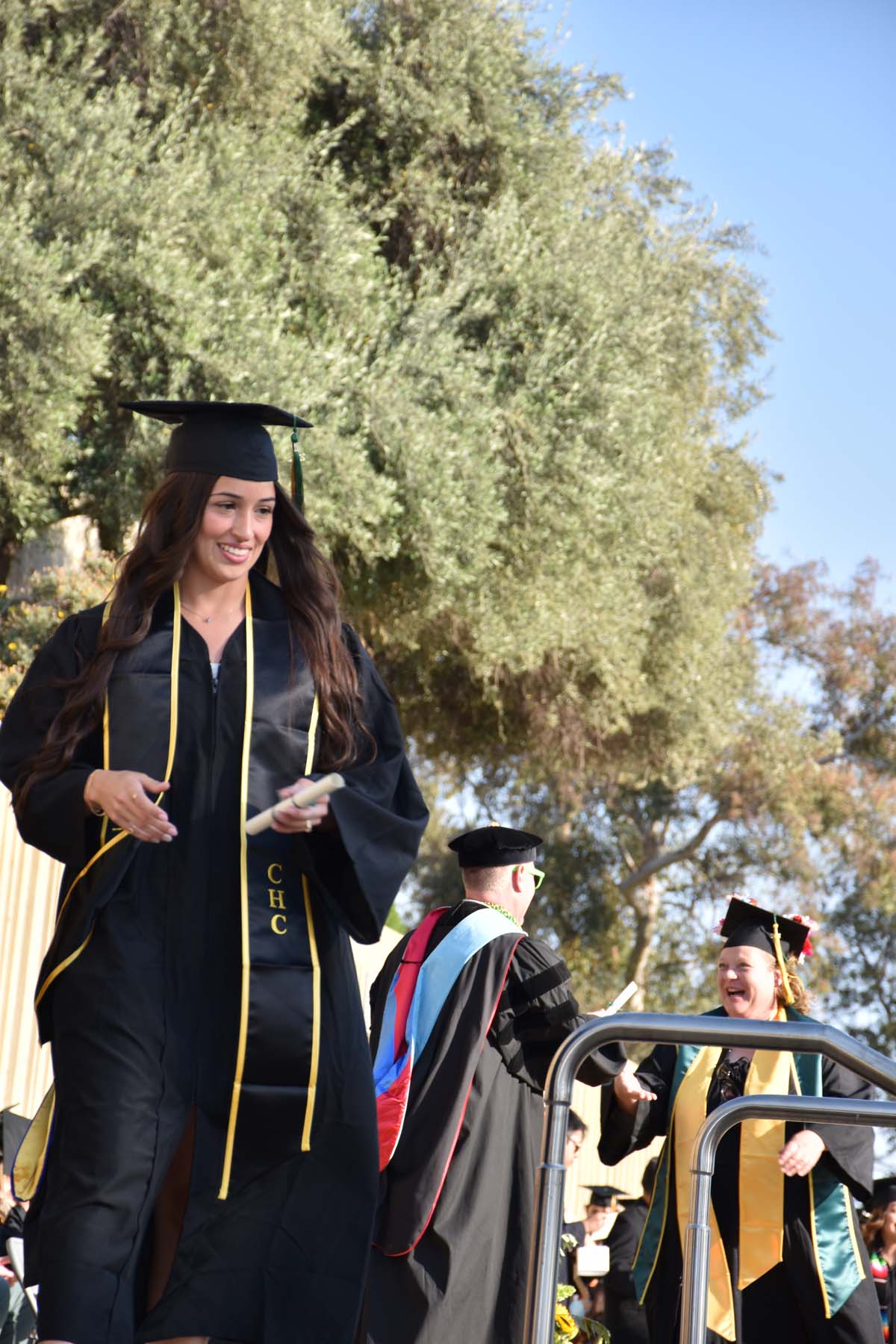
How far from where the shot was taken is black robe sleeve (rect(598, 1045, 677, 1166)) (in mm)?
5559

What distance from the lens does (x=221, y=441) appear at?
3.31m

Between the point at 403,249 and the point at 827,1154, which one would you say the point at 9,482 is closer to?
the point at 403,249

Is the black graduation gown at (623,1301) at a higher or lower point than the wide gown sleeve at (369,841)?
lower

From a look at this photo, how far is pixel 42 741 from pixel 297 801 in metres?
0.59

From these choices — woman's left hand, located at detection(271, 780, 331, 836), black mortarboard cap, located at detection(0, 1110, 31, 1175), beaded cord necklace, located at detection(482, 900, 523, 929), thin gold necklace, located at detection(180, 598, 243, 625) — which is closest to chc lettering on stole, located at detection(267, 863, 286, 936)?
woman's left hand, located at detection(271, 780, 331, 836)

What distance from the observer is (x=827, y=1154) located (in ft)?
17.2

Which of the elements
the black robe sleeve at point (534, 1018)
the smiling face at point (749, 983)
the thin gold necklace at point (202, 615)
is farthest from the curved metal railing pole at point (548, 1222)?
the smiling face at point (749, 983)

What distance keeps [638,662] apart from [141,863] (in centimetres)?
1385

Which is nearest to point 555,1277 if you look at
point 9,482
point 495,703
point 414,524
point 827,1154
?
point 827,1154

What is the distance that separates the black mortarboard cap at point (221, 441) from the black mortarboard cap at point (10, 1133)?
16.1 feet

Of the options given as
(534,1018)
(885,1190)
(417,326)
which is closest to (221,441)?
(534,1018)

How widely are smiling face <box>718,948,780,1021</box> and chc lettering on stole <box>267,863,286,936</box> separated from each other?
9.65 ft

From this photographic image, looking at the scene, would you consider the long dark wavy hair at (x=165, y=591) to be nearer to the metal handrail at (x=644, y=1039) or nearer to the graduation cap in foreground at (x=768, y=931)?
the metal handrail at (x=644, y=1039)

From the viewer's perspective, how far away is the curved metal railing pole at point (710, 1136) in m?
3.51
